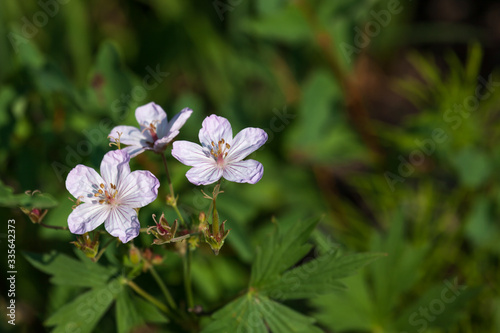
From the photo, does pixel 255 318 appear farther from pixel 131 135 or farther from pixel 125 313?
pixel 131 135

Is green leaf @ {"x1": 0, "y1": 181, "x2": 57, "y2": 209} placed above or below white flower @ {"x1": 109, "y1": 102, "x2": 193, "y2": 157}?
below

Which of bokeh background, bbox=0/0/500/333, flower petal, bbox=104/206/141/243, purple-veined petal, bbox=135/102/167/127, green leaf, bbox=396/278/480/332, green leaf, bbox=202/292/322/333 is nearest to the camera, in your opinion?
flower petal, bbox=104/206/141/243

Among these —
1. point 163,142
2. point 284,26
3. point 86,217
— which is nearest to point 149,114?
point 163,142

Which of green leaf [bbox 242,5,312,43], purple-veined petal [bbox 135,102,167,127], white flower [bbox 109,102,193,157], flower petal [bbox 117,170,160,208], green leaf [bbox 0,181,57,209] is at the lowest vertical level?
flower petal [bbox 117,170,160,208]

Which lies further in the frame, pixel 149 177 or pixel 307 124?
pixel 307 124

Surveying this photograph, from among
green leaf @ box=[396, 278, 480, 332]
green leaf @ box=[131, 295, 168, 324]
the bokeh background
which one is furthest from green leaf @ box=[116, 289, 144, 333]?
green leaf @ box=[396, 278, 480, 332]

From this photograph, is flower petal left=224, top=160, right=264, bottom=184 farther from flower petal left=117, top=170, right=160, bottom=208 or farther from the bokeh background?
the bokeh background

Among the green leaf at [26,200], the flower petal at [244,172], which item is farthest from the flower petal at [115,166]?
the flower petal at [244,172]
